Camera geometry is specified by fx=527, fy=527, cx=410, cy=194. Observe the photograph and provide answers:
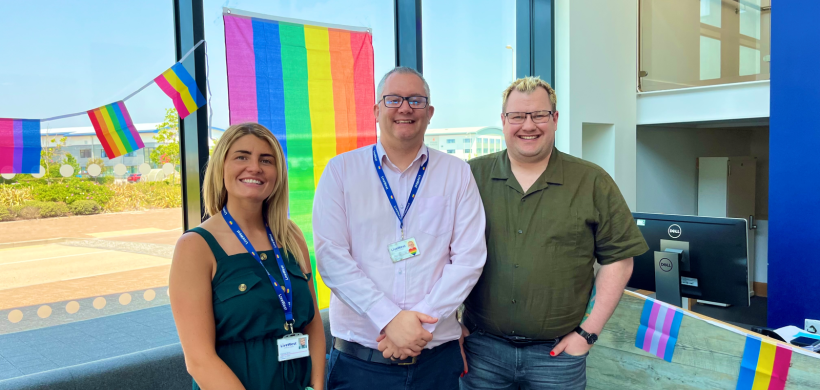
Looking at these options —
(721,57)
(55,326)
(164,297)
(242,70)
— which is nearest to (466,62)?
(242,70)

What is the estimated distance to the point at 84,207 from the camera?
261cm

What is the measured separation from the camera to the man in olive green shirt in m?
1.95

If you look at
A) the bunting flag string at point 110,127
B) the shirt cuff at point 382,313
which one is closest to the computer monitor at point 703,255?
the shirt cuff at point 382,313

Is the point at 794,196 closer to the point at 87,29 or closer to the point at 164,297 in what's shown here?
the point at 164,297

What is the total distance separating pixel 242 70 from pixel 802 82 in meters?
3.54

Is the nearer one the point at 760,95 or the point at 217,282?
the point at 217,282

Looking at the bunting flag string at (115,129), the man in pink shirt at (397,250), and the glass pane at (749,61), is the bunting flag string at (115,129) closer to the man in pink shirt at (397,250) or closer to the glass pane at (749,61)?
the man in pink shirt at (397,250)

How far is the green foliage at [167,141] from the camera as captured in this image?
278 centimetres

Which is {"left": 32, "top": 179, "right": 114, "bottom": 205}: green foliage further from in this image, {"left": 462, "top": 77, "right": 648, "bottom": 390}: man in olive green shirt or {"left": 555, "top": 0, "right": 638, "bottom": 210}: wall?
{"left": 555, "top": 0, "right": 638, "bottom": 210}: wall

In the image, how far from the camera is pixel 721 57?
575 cm

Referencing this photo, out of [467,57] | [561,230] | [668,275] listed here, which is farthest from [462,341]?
[467,57]

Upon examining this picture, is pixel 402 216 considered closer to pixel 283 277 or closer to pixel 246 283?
pixel 283 277

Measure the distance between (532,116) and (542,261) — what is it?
0.55 metres

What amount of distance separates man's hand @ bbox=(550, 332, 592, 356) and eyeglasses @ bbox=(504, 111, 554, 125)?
2.69 feet
